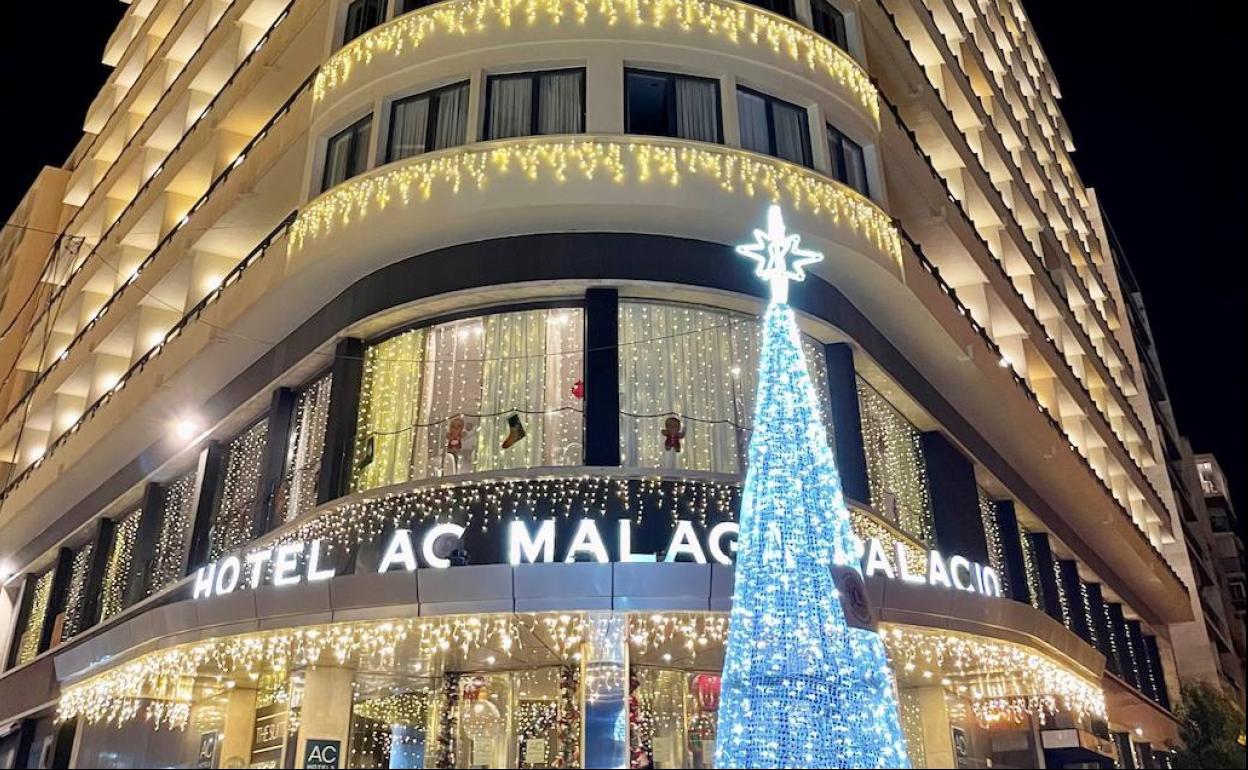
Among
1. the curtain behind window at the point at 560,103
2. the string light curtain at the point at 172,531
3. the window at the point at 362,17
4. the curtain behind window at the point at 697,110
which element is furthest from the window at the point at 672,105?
the string light curtain at the point at 172,531

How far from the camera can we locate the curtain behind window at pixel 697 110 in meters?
17.4

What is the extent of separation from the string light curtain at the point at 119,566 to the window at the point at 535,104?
1334 centimetres

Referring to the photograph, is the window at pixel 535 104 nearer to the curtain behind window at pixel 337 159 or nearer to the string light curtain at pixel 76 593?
the curtain behind window at pixel 337 159

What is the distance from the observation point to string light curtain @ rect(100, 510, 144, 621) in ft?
79.6

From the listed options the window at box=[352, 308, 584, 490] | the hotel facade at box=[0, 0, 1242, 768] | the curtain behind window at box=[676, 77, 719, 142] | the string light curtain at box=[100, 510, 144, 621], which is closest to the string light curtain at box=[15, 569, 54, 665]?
the hotel facade at box=[0, 0, 1242, 768]

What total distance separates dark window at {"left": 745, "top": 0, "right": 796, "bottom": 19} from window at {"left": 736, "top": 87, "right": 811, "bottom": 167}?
1.82 metres

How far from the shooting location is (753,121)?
58.9 ft

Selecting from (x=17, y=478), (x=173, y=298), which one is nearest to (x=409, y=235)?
(x=173, y=298)

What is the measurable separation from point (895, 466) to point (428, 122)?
1071 cm

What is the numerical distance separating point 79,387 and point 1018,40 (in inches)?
1406

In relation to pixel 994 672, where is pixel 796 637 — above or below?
below

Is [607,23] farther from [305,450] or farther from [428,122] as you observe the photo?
[305,450]

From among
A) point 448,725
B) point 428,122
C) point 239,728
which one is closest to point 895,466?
point 448,725

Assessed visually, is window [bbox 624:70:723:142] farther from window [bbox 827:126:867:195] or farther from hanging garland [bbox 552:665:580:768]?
hanging garland [bbox 552:665:580:768]
